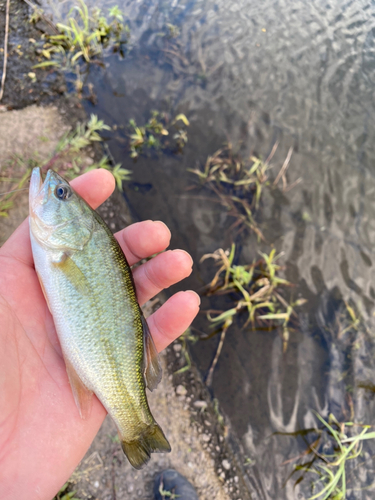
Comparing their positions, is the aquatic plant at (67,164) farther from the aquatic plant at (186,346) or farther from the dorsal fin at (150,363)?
the dorsal fin at (150,363)

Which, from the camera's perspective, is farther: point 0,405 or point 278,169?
point 278,169

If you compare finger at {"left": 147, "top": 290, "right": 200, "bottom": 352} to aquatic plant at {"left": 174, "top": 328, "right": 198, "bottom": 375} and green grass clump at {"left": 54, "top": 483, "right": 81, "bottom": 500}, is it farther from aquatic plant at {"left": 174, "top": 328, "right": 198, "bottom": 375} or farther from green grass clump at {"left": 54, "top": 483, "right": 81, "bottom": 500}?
green grass clump at {"left": 54, "top": 483, "right": 81, "bottom": 500}

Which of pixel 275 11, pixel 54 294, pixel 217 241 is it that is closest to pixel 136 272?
pixel 54 294

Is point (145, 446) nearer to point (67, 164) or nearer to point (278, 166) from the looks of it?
point (67, 164)

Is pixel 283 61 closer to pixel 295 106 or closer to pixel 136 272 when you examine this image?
pixel 295 106

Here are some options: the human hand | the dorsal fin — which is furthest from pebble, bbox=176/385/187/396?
A: the dorsal fin

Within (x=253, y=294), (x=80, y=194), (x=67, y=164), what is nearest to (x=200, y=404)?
(x=253, y=294)
